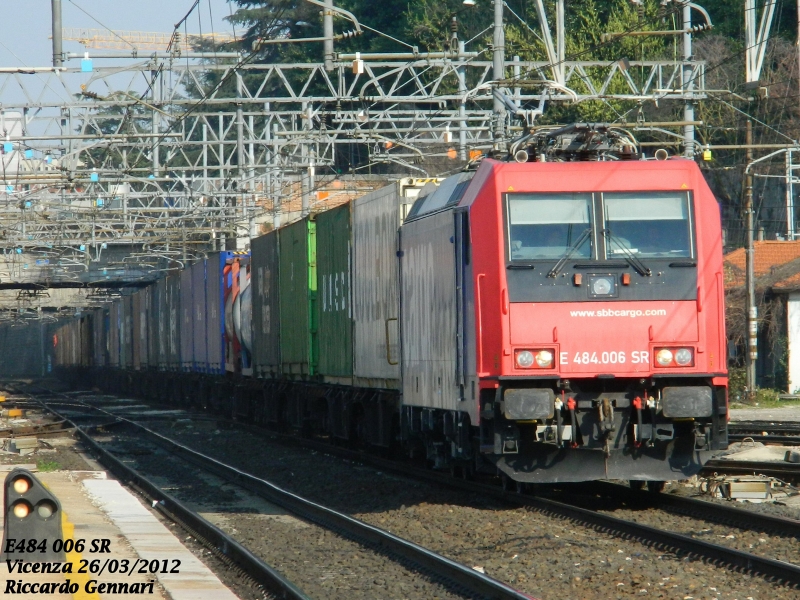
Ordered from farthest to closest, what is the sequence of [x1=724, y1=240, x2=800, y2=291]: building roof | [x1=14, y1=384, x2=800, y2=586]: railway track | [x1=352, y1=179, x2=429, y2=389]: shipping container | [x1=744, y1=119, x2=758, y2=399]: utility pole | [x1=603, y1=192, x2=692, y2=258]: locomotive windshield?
1. [x1=724, y1=240, x2=800, y2=291]: building roof
2. [x1=744, y1=119, x2=758, y2=399]: utility pole
3. [x1=352, y1=179, x2=429, y2=389]: shipping container
4. [x1=603, y1=192, x2=692, y2=258]: locomotive windshield
5. [x1=14, y1=384, x2=800, y2=586]: railway track

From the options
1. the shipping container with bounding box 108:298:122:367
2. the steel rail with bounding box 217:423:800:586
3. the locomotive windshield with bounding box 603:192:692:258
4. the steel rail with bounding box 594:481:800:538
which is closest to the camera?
the steel rail with bounding box 217:423:800:586

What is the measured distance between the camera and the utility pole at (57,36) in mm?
24359

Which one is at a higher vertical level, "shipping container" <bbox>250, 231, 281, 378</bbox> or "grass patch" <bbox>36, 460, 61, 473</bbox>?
"shipping container" <bbox>250, 231, 281, 378</bbox>

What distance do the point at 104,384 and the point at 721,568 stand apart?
53978mm

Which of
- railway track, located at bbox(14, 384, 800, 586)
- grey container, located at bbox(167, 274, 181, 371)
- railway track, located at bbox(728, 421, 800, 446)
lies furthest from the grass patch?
grey container, located at bbox(167, 274, 181, 371)

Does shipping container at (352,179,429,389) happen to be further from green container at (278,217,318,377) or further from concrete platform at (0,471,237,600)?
concrete platform at (0,471,237,600)

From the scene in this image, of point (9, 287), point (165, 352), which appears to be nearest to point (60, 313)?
point (9, 287)

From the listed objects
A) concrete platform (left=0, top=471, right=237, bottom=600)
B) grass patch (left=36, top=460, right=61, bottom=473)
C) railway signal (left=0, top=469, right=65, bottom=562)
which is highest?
railway signal (left=0, top=469, right=65, bottom=562)

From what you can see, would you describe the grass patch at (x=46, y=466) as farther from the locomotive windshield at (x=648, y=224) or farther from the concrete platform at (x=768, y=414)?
the concrete platform at (x=768, y=414)

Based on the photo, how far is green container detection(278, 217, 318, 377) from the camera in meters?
20.7

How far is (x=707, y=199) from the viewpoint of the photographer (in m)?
11.8

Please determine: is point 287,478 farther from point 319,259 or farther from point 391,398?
point 319,259

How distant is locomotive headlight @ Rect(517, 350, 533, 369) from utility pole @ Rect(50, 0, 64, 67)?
1611 centimetres

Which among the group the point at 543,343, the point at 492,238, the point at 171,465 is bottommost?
the point at 171,465
